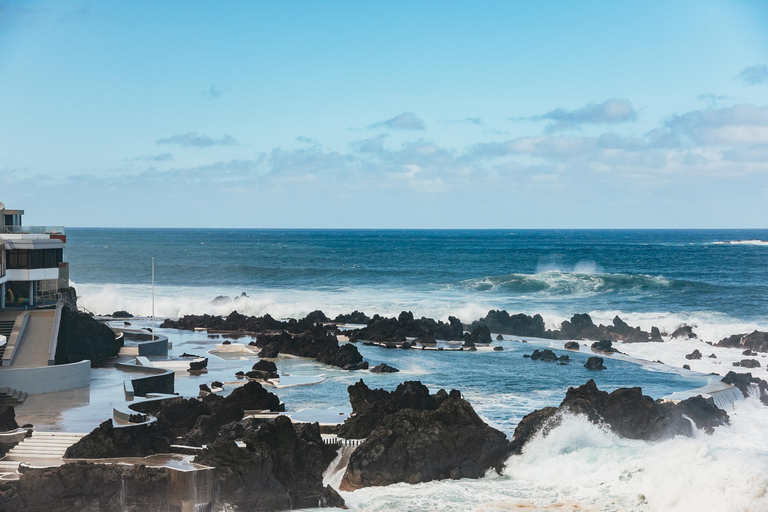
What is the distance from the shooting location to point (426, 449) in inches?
699

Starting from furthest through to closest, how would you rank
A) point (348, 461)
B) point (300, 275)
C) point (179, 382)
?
point (300, 275)
point (179, 382)
point (348, 461)

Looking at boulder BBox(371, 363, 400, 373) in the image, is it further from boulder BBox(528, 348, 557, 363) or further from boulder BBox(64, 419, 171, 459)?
boulder BBox(64, 419, 171, 459)

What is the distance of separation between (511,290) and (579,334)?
92.3 feet

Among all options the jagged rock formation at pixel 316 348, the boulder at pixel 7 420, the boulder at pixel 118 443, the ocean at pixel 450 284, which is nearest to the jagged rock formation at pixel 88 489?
the boulder at pixel 118 443

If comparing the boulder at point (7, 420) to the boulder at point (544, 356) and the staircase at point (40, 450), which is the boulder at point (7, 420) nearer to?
the staircase at point (40, 450)

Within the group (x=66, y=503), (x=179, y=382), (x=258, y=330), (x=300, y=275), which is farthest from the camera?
(x=300, y=275)

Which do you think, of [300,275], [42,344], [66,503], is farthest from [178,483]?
[300,275]

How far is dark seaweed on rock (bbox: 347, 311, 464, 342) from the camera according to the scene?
4088 cm

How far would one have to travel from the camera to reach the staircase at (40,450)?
1600 centimetres

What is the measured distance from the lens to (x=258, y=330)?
43.0m

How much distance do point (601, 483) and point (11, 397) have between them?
14315mm

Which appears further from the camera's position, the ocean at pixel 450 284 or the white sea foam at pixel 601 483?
the ocean at pixel 450 284

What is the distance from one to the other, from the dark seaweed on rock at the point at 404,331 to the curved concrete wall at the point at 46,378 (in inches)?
745

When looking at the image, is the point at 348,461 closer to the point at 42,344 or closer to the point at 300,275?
the point at 42,344
